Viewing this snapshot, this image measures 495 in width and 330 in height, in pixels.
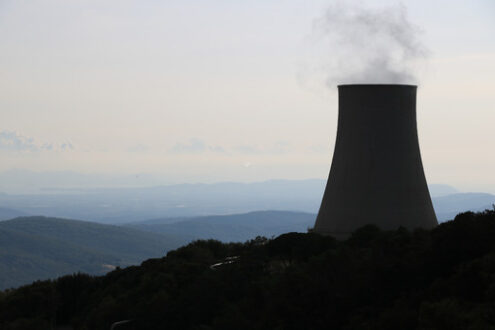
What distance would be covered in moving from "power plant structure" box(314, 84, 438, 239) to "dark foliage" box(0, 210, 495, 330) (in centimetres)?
78

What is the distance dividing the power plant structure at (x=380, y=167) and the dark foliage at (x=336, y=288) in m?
0.78

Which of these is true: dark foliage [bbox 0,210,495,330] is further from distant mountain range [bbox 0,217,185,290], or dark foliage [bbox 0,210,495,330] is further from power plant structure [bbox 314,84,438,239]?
distant mountain range [bbox 0,217,185,290]

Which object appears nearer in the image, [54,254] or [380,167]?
[380,167]

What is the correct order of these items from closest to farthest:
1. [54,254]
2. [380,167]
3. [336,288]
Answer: [336,288] → [380,167] → [54,254]

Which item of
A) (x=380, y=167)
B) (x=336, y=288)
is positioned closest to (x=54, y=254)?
(x=380, y=167)

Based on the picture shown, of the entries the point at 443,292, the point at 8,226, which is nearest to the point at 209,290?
the point at 443,292


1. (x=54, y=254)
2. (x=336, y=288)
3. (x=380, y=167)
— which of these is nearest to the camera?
(x=336, y=288)

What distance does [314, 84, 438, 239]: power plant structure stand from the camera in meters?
21.5

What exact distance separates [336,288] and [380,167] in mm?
6112

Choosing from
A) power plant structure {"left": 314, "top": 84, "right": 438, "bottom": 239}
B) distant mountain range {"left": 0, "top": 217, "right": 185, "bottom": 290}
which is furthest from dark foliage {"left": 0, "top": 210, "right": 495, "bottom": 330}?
distant mountain range {"left": 0, "top": 217, "right": 185, "bottom": 290}

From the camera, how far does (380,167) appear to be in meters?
21.5

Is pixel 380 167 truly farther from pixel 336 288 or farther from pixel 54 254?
pixel 54 254

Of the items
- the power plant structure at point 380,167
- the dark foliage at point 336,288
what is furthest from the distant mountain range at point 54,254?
the power plant structure at point 380,167

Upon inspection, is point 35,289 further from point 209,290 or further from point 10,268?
point 10,268
